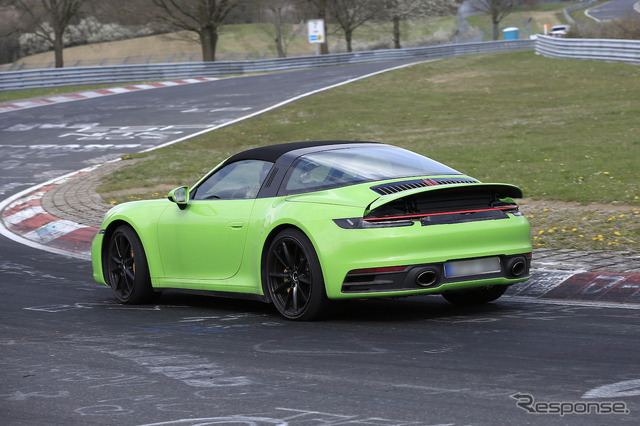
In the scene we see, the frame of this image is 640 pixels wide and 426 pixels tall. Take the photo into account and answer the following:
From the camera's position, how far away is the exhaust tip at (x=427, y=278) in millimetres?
6238

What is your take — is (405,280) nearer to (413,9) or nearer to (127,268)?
(127,268)

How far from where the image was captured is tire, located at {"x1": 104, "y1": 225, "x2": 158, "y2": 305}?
316 inches

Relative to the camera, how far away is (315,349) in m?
5.71

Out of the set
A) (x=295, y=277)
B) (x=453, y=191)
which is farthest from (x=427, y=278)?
(x=295, y=277)

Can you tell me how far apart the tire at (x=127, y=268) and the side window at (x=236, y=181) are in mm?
773

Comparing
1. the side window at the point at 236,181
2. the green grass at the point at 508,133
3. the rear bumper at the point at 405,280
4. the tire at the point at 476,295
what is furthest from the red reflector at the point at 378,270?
the green grass at the point at 508,133

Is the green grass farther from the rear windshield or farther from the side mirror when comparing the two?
the side mirror

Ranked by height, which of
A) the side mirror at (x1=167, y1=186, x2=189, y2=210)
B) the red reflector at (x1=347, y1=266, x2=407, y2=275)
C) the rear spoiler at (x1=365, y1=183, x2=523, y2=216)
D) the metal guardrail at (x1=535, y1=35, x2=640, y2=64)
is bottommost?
the red reflector at (x1=347, y1=266, x2=407, y2=275)

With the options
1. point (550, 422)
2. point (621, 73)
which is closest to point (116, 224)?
point (550, 422)

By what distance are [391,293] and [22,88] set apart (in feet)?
106

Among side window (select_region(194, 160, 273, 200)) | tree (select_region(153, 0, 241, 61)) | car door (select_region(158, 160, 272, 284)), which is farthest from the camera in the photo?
tree (select_region(153, 0, 241, 61))

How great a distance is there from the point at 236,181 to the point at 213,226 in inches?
16.6

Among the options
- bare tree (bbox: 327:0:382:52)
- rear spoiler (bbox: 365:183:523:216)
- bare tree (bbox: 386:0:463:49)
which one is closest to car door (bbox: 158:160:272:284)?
rear spoiler (bbox: 365:183:523:216)

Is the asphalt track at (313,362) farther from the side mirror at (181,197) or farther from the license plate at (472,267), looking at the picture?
the side mirror at (181,197)
